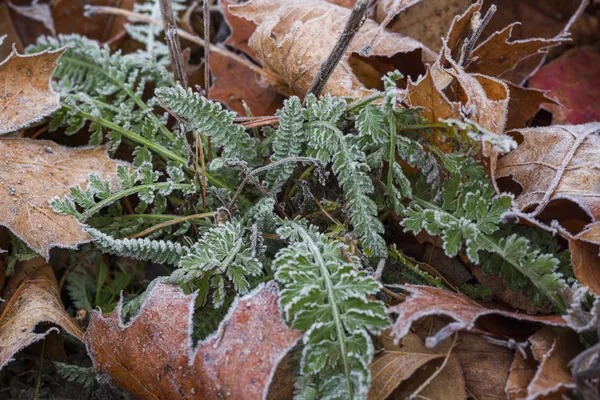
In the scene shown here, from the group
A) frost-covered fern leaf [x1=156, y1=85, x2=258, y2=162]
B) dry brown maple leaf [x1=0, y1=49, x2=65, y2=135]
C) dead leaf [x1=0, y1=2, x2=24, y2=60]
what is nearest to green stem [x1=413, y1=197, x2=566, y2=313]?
frost-covered fern leaf [x1=156, y1=85, x2=258, y2=162]

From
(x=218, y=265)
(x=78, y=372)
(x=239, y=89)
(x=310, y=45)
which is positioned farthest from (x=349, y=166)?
(x=78, y=372)

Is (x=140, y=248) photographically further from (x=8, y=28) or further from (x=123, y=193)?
(x=8, y=28)

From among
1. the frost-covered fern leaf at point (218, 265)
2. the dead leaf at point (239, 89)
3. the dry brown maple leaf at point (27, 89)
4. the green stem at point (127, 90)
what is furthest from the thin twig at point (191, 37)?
the frost-covered fern leaf at point (218, 265)

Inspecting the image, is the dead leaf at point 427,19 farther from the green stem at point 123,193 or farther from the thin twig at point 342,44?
the green stem at point 123,193

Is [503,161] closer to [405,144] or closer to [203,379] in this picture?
[405,144]

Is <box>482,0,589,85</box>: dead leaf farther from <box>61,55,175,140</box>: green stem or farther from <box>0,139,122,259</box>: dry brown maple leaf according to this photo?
<box>0,139,122,259</box>: dry brown maple leaf

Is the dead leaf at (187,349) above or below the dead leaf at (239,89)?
below
